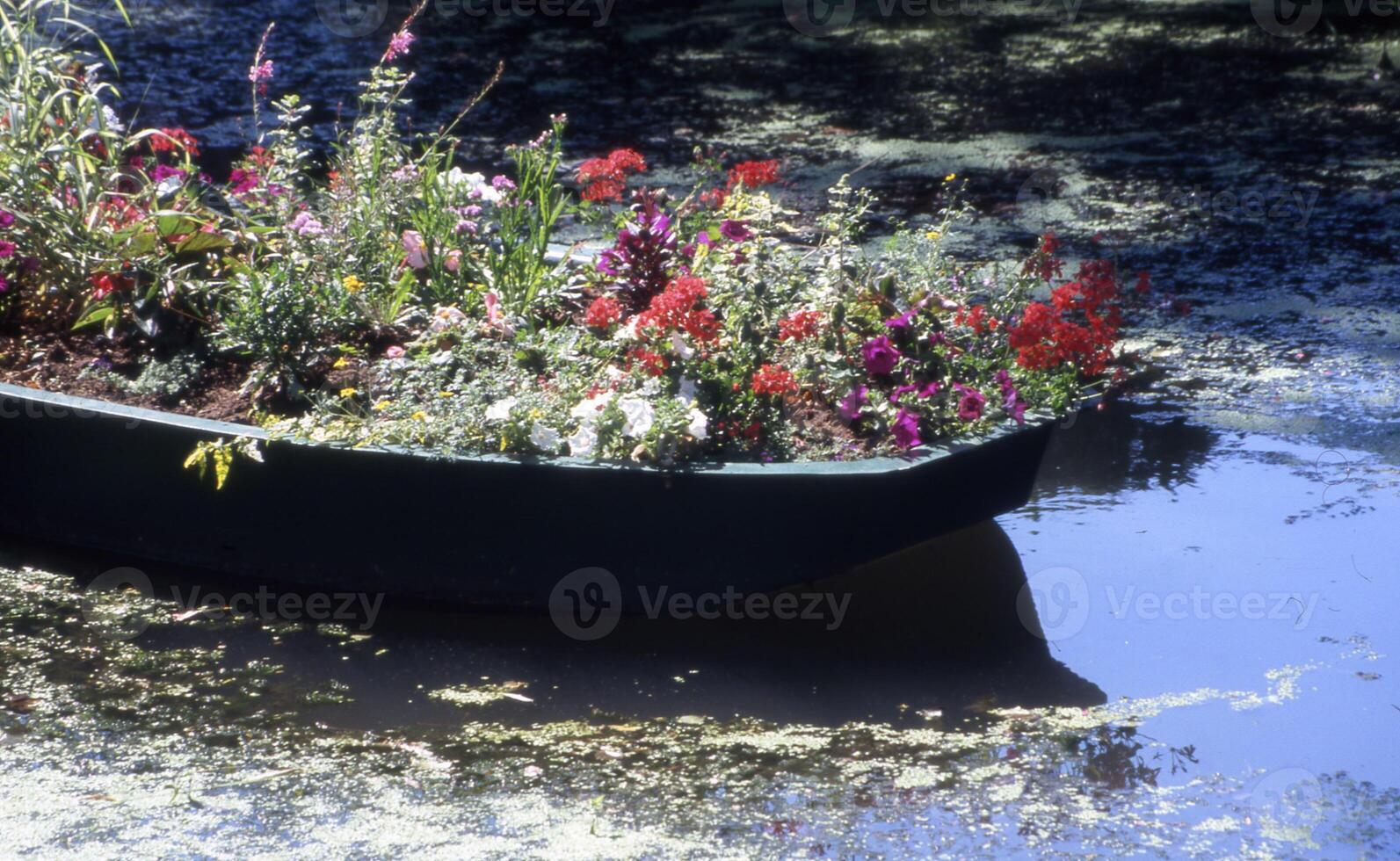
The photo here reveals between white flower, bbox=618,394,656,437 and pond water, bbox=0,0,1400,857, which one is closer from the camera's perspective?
pond water, bbox=0,0,1400,857

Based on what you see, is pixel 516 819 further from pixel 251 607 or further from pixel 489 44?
pixel 489 44

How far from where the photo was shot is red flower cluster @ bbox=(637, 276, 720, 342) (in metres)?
3.65

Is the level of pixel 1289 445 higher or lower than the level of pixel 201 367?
lower

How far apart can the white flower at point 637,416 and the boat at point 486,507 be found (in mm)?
93

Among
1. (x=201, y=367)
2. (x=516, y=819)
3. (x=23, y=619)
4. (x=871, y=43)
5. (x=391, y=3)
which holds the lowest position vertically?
(x=516, y=819)

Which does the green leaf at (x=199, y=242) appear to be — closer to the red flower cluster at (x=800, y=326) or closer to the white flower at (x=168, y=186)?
the white flower at (x=168, y=186)

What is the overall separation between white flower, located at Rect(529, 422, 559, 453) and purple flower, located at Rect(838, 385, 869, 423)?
79 cm

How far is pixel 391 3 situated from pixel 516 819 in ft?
49.2

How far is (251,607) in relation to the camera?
A: 3.78m

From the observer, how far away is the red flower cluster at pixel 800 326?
3723 millimetres

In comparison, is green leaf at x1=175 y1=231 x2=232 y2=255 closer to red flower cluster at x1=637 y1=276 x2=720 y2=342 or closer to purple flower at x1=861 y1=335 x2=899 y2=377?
red flower cluster at x1=637 y1=276 x2=720 y2=342

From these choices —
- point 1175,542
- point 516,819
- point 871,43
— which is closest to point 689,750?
point 516,819

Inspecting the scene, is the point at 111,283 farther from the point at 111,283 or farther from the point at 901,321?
the point at 901,321

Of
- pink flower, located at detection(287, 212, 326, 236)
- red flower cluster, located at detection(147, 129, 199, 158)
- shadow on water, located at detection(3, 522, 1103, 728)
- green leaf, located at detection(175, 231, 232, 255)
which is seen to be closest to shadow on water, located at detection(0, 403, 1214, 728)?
shadow on water, located at detection(3, 522, 1103, 728)
